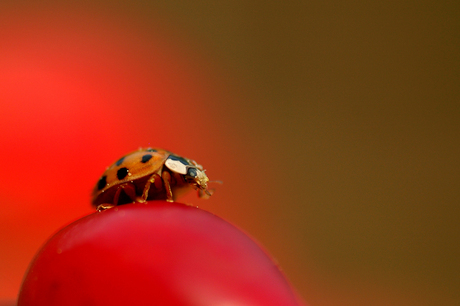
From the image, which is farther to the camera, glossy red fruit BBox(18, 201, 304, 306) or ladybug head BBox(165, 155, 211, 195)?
ladybug head BBox(165, 155, 211, 195)

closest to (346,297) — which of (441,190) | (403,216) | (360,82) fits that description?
(403,216)

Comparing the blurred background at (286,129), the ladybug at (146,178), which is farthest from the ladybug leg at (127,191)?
the blurred background at (286,129)

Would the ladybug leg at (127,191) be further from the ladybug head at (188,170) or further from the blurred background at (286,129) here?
the blurred background at (286,129)

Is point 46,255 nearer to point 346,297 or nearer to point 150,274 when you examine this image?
point 150,274

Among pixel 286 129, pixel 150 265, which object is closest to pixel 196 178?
pixel 150 265

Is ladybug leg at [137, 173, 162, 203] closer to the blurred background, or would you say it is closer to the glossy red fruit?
the glossy red fruit

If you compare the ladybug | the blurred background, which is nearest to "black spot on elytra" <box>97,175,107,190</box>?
the ladybug

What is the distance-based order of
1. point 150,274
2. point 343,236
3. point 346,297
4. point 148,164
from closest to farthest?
point 150,274 → point 148,164 → point 346,297 → point 343,236
